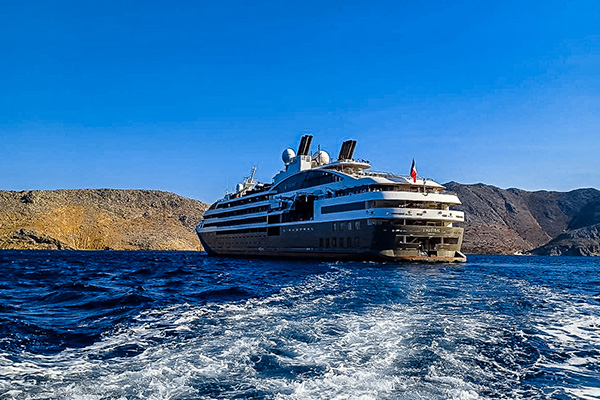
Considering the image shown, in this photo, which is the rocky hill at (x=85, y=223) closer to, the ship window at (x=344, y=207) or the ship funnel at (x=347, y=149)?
the ship funnel at (x=347, y=149)

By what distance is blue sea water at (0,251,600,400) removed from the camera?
7.41 metres

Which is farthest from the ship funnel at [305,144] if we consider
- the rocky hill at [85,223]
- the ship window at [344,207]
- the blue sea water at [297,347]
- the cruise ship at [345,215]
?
the rocky hill at [85,223]

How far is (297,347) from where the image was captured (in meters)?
9.98

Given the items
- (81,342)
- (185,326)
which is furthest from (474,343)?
(81,342)

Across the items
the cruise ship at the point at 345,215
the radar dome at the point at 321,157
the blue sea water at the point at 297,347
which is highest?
the radar dome at the point at 321,157

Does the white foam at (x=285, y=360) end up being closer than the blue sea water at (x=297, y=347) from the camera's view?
Yes

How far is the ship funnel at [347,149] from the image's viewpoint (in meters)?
61.0

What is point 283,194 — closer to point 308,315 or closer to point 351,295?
point 351,295

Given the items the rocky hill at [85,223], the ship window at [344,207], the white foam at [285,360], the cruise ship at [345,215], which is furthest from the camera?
the rocky hill at [85,223]

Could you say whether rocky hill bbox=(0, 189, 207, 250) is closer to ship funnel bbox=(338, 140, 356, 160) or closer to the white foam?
ship funnel bbox=(338, 140, 356, 160)

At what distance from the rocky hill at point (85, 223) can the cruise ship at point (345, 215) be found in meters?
107

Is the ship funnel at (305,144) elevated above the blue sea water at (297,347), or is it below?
above

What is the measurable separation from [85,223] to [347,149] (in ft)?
475

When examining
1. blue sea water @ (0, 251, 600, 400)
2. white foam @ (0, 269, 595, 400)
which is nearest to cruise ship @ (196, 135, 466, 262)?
blue sea water @ (0, 251, 600, 400)
